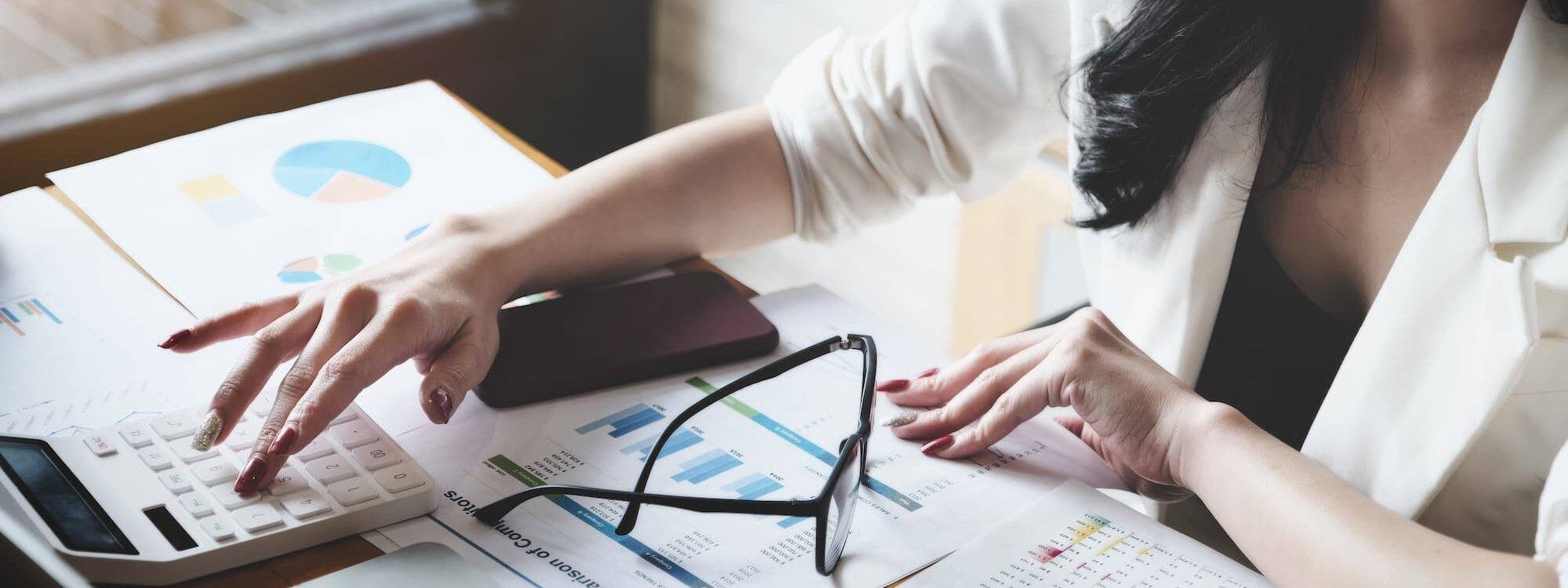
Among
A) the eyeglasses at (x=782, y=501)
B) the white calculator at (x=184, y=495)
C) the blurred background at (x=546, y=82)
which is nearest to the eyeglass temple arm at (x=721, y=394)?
the eyeglasses at (x=782, y=501)

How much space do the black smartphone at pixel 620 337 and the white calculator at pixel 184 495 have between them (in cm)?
11

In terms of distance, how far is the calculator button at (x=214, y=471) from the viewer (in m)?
0.65

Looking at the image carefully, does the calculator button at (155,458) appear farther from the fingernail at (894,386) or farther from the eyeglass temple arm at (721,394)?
the fingernail at (894,386)

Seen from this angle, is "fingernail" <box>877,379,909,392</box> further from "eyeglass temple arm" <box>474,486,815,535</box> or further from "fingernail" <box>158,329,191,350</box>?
"fingernail" <box>158,329,191,350</box>

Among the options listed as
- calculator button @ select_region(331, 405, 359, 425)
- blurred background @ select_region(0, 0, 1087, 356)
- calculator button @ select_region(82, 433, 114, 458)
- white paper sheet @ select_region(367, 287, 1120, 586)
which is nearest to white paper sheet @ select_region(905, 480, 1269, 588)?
white paper sheet @ select_region(367, 287, 1120, 586)

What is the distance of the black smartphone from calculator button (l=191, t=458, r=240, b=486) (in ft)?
0.52

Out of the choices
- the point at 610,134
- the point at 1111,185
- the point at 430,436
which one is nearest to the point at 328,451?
the point at 430,436

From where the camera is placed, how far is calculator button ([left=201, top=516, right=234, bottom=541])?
24.1 inches

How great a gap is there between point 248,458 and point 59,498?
0.09m

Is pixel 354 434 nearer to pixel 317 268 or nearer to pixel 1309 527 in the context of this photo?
pixel 317 268

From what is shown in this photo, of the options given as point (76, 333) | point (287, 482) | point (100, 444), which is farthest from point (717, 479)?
point (76, 333)

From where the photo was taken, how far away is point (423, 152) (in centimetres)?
106

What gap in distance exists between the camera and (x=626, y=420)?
77 cm

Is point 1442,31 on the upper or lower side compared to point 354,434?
upper
